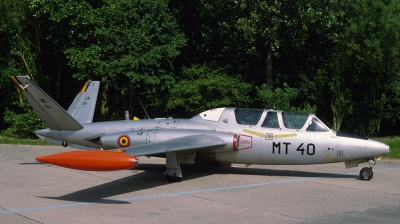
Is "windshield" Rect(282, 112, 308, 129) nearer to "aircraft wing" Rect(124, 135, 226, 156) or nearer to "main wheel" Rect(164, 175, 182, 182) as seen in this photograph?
"aircraft wing" Rect(124, 135, 226, 156)

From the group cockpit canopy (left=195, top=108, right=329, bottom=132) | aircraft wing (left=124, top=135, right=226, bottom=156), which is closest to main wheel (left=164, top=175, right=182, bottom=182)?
aircraft wing (left=124, top=135, right=226, bottom=156)

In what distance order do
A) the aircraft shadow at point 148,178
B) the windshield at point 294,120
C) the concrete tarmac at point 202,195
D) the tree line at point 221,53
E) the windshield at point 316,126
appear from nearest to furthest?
the concrete tarmac at point 202,195 → the aircraft shadow at point 148,178 → the windshield at point 316,126 → the windshield at point 294,120 → the tree line at point 221,53

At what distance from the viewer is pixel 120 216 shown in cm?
978

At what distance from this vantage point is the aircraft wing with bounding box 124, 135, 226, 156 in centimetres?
1184

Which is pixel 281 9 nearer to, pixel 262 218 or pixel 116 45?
pixel 116 45

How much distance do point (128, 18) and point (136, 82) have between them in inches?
116

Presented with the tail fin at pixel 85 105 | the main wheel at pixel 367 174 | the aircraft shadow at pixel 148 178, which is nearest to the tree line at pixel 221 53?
the tail fin at pixel 85 105

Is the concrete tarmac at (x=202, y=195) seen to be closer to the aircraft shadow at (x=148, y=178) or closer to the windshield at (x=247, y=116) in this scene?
the aircraft shadow at (x=148, y=178)

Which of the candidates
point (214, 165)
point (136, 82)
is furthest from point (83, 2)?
point (214, 165)

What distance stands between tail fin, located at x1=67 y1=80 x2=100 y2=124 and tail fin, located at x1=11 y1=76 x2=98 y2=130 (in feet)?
3.44

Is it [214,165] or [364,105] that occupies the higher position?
[364,105]

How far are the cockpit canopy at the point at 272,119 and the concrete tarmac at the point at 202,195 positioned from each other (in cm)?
128

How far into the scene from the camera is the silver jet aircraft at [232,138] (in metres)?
13.3

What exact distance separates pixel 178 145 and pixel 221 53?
48.7 feet
